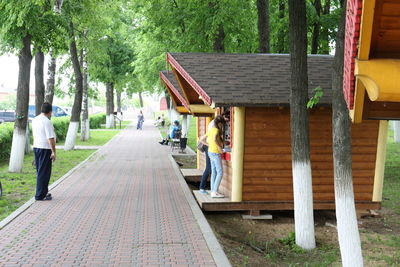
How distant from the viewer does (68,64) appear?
32375 mm

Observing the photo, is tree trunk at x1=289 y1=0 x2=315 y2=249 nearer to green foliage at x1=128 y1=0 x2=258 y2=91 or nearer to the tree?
the tree

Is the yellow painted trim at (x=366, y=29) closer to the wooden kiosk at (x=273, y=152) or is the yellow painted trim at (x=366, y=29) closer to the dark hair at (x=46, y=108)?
the wooden kiosk at (x=273, y=152)

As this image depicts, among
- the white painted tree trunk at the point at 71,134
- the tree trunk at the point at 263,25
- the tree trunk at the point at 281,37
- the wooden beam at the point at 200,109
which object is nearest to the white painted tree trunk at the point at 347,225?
Answer: the wooden beam at the point at 200,109

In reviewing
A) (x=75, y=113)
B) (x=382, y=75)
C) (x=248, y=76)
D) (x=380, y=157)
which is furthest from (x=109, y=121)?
(x=382, y=75)

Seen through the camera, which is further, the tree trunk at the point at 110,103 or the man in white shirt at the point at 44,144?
the tree trunk at the point at 110,103

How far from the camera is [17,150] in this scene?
1443 cm

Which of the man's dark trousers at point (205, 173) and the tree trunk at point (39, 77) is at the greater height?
the tree trunk at point (39, 77)

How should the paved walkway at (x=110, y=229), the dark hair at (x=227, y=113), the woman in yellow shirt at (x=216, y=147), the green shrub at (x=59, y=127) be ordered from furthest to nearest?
the green shrub at (x=59, y=127), the dark hair at (x=227, y=113), the woman in yellow shirt at (x=216, y=147), the paved walkway at (x=110, y=229)

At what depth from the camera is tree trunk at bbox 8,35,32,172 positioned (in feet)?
47.7

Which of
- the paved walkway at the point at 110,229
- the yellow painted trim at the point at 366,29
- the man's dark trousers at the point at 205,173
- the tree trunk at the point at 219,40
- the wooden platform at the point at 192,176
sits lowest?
the wooden platform at the point at 192,176

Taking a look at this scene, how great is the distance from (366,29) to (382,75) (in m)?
0.42

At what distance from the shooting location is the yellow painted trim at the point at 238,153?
10031 millimetres

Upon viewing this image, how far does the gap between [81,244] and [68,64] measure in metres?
26.7

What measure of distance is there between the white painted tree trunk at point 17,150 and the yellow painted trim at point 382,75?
1230 cm
